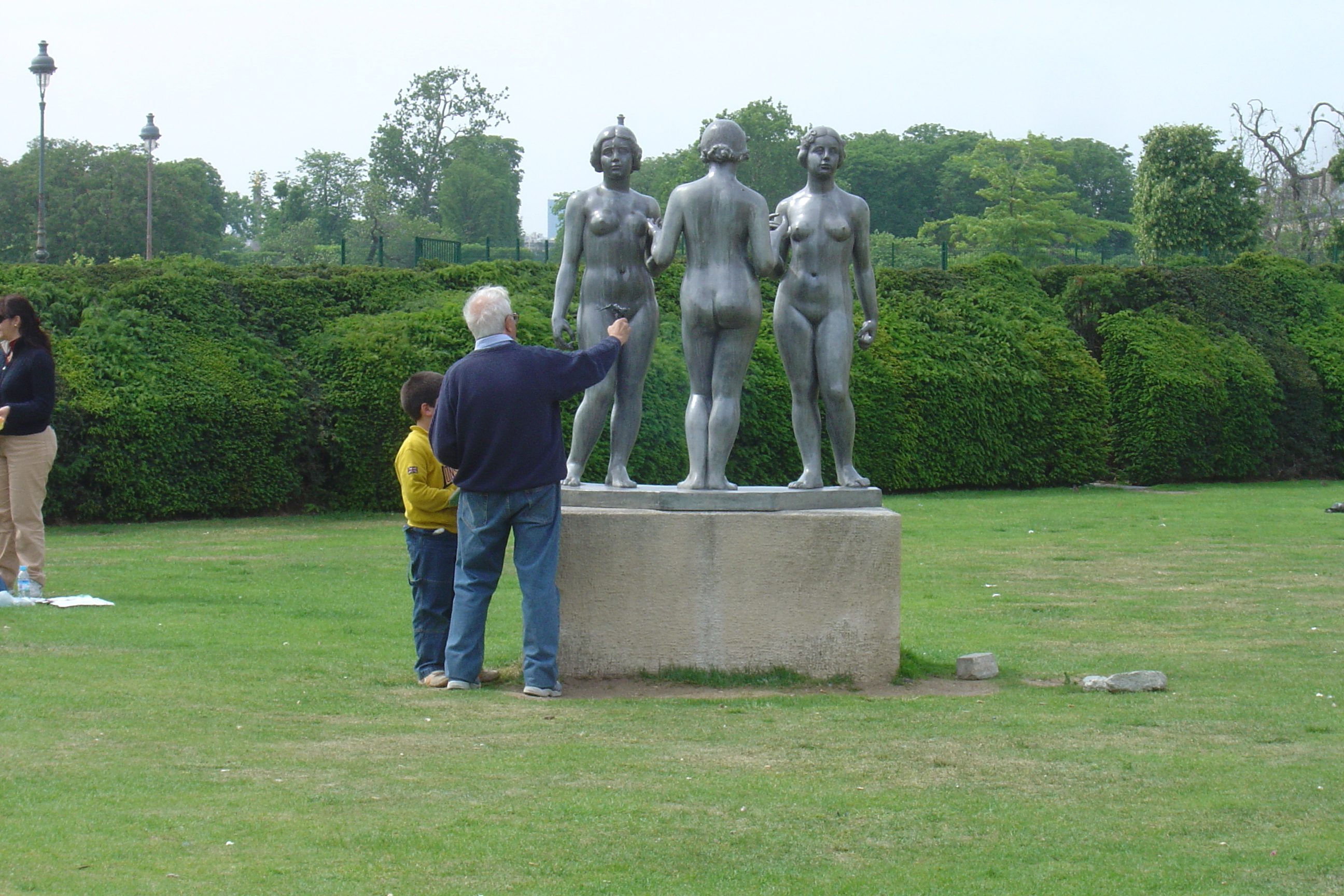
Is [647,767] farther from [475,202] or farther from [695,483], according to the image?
[475,202]

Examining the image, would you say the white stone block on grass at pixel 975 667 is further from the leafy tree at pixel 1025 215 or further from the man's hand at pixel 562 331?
the leafy tree at pixel 1025 215

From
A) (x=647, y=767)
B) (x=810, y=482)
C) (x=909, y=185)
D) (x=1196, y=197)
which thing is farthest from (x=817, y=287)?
(x=909, y=185)

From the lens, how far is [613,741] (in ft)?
19.4

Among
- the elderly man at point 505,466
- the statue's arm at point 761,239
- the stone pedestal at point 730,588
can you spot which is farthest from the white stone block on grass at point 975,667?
the statue's arm at point 761,239

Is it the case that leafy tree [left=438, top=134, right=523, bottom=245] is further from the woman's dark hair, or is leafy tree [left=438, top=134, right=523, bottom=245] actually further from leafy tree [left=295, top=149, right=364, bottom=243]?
the woman's dark hair

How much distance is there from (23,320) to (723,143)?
4802 mm

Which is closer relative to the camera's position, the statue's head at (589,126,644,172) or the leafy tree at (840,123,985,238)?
the statue's head at (589,126,644,172)

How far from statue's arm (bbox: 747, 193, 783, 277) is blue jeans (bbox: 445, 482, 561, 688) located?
1680mm

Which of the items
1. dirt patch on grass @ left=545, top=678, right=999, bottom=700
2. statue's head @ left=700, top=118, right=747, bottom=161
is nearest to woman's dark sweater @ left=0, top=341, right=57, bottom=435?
dirt patch on grass @ left=545, top=678, right=999, bottom=700

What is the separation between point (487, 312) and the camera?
710 cm

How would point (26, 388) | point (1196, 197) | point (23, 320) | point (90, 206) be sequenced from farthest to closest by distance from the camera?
point (90, 206) → point (1196, 197) → point (23, 320) → point (26, 388)

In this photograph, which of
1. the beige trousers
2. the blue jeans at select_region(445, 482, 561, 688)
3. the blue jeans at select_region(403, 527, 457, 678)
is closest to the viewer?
the blue jeans at select_region(445, 482, 561, 688)

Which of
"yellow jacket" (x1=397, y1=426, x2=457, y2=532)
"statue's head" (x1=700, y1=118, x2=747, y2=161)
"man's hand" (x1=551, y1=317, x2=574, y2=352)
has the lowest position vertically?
"yellow jacket" (x1=397, y1=426, x2=457, y2=532)

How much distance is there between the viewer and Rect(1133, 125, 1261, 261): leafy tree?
1415 inches
